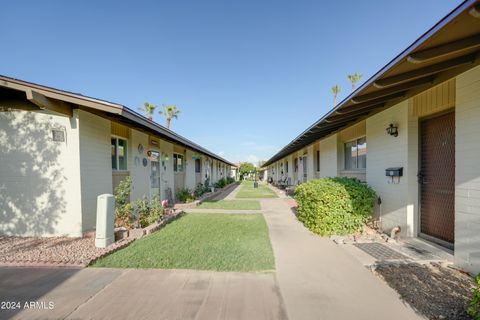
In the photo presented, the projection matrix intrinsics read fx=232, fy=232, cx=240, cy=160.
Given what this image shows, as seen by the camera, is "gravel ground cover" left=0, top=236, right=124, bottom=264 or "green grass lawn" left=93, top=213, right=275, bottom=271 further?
"gravel ground cover" left=0, top=236, right=124, bottom=264

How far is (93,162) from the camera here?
19.9 ft

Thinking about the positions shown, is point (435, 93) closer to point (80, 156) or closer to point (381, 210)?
point (381, 210)

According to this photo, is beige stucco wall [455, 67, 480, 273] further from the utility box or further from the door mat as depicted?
the utility box

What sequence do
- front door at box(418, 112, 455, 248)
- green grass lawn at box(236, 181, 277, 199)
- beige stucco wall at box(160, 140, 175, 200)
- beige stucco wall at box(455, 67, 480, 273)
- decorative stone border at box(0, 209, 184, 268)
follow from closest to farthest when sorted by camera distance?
beige stucco wall at box(455, 67, 480, 273)
decorative stone border at box(0, 209, 184, 268)
front door at box(418, 112, 455, 248)
beige stucco wall at box(160, 140, 175, 200)
green grass lawn at box(236, 181, 277, 199)

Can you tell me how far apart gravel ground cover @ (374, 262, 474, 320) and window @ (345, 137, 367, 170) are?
4.43m

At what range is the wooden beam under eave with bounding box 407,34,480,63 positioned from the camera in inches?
116

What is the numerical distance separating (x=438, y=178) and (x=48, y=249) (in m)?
8.08

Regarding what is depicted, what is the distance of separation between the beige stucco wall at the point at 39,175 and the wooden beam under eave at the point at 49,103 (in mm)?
207

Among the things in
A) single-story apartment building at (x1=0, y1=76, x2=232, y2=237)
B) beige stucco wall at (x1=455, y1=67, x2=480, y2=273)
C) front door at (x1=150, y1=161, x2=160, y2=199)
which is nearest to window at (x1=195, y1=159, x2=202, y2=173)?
front door at (x1=150, y1=161, x2=160, y2=199)

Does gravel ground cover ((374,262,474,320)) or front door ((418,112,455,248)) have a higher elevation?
front door ((418,112,455,248))

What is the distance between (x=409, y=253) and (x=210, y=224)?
496 centimetres

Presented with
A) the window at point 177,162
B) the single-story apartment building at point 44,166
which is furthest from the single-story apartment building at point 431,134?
the window at point 177,162

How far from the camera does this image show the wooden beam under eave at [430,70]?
3.60 meters

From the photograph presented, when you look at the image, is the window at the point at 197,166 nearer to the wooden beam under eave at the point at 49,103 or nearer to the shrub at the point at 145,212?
the shrub at the point at 145,212
